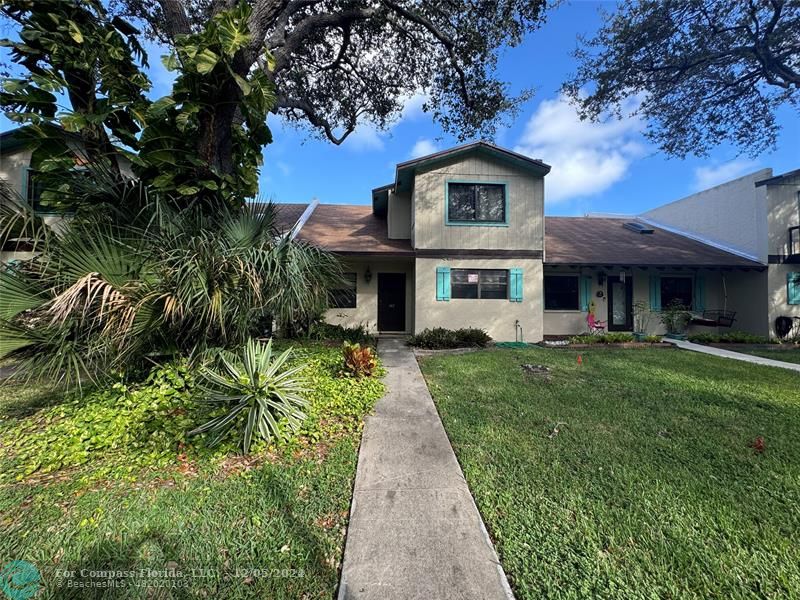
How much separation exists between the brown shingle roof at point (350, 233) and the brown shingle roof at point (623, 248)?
18.8 ft

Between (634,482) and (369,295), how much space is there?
967 cm

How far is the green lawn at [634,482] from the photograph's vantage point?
2.09m

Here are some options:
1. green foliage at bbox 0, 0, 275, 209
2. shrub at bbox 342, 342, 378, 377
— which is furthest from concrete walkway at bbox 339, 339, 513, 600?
green foliage at bbox 0, 0, 275, 209

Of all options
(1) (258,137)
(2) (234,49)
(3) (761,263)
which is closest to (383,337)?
(1) (258,137)

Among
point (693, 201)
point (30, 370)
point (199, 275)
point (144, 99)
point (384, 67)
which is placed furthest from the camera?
point (693, 201)

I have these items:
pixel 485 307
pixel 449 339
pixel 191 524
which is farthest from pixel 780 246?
pixel 191 524

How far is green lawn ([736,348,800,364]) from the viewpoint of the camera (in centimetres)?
859

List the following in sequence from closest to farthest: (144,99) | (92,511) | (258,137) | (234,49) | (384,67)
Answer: (92,511) < (234,49) < (144,99) < (258,137) < (384,67)

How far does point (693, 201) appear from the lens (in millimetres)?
14664

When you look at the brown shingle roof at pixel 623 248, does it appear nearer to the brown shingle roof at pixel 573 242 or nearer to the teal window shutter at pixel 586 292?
the brown shingle roof at pixel 573 242

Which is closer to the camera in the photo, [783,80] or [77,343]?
[77,343]

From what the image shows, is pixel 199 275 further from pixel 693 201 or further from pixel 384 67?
pixel 693 201

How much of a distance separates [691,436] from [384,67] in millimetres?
12827

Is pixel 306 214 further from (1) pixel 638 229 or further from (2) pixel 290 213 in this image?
(1) pixel 638 229
